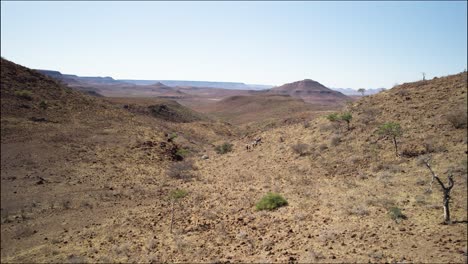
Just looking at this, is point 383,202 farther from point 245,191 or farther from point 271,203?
point 245,191

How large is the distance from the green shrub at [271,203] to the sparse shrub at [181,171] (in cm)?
741

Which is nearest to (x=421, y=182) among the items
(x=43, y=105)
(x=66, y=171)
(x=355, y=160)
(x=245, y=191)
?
(x=355, y=160)

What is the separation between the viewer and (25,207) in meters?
12.4

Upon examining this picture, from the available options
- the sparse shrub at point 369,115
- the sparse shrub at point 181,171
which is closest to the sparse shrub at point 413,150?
the sparse shrub at point 369,115

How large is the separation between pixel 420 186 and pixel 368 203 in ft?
8.48

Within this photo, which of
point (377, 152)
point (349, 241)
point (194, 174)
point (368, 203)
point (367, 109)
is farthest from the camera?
point (367, 109)

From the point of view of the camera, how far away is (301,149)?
70.6 ft

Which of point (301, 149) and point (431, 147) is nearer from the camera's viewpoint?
point (431, 147)

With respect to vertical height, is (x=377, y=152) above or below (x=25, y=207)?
above

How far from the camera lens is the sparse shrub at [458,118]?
15889mm

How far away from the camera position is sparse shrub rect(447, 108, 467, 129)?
1589cm

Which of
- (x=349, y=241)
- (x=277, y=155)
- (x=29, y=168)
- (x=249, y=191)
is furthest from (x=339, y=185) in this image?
(x=29, y=168)

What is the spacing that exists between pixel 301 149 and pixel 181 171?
8.38m

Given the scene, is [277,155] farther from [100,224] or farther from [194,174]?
[100,224]
